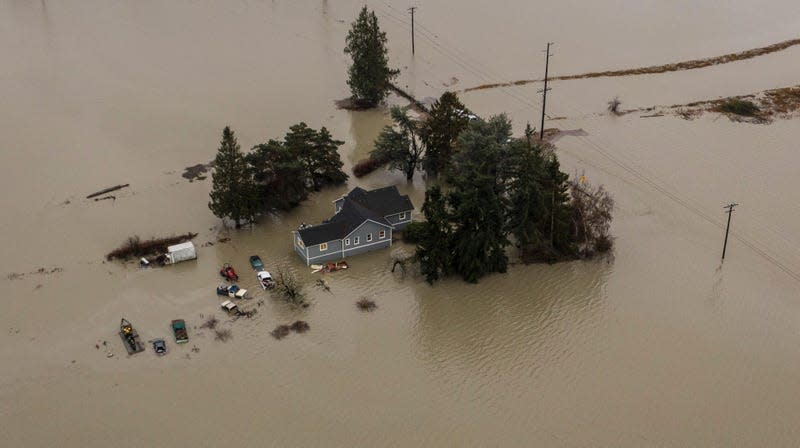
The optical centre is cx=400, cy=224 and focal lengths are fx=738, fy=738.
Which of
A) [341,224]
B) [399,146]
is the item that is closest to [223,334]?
[341,224]

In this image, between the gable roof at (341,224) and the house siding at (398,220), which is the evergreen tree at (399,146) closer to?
the house siding at (398,220)

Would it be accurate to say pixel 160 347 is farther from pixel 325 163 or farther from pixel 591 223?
pixel 591 223

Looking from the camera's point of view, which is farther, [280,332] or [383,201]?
[383,201]

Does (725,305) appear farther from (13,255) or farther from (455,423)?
(13,255)

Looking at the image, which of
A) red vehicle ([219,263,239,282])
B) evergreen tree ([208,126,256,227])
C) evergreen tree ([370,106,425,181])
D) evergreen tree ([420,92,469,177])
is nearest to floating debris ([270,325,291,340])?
red vehicle ([219,263,239,282])

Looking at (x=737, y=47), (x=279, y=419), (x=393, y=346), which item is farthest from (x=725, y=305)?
(x=737, y=47)

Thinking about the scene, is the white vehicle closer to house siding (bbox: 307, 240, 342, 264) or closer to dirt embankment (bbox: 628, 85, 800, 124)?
house siding (bbox: 307, 240, 342, 264)
